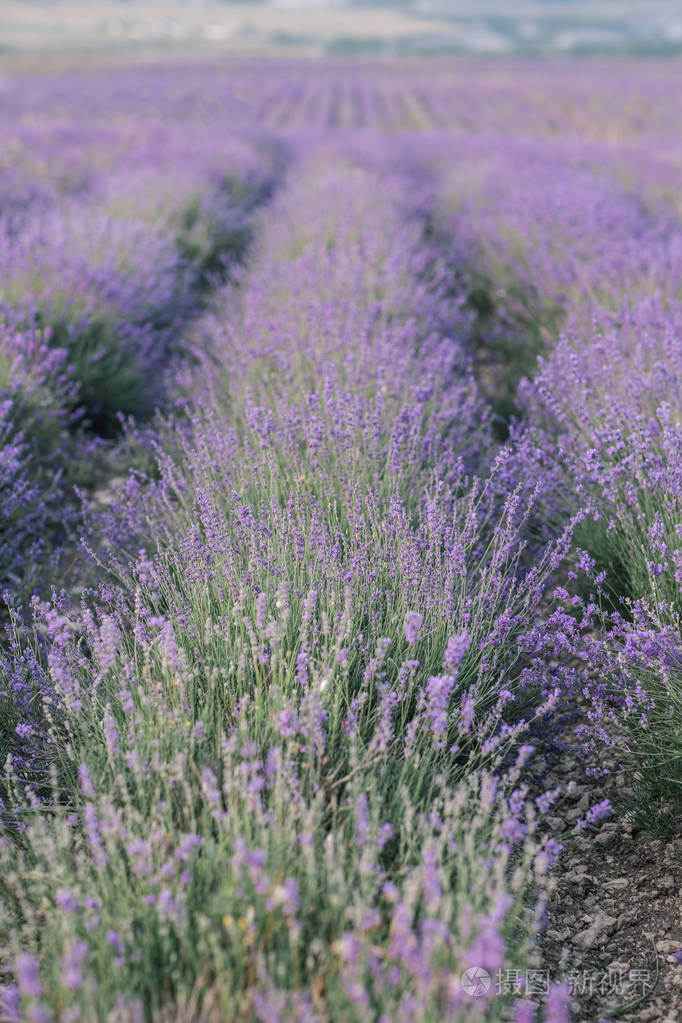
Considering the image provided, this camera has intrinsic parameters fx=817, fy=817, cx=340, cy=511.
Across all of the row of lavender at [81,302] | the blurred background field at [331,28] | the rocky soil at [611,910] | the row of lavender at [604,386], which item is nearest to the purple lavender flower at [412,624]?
the rocky soil at [611,910]

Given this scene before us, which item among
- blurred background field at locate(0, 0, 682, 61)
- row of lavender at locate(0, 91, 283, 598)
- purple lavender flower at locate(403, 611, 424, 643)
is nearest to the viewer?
purple lavender flower at locate(403, 611, 424, 643)

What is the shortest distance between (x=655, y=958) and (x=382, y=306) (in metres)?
3.11

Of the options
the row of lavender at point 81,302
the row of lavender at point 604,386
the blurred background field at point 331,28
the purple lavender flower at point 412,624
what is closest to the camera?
the purple lavender flower at point 412,624

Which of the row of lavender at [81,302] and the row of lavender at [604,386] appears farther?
the row of lavender at [81,302]

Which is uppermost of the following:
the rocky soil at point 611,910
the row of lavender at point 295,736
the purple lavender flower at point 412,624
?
the purple lavender flower at point 412,624

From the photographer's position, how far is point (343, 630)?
1853 mm

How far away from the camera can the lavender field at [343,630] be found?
1331 mm

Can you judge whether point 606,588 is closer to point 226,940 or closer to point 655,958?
point 655,958

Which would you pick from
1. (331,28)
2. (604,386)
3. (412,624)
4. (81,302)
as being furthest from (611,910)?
(331,28)

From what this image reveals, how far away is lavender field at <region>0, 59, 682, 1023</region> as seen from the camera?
52.4 inches

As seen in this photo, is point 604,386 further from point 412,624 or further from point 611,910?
point 611,910

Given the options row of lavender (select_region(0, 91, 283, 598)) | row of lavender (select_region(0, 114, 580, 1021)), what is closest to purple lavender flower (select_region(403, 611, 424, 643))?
row of lavender (select_region(0, 114, 580, 1021))

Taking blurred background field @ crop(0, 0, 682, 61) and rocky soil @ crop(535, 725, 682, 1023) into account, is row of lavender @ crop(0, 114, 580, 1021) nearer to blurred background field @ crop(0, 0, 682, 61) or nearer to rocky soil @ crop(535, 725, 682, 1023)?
rocky soil @ crop(535, 725, 682, 1023)

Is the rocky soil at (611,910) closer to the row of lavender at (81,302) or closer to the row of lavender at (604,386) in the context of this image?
the row of lavender at (604,386)
